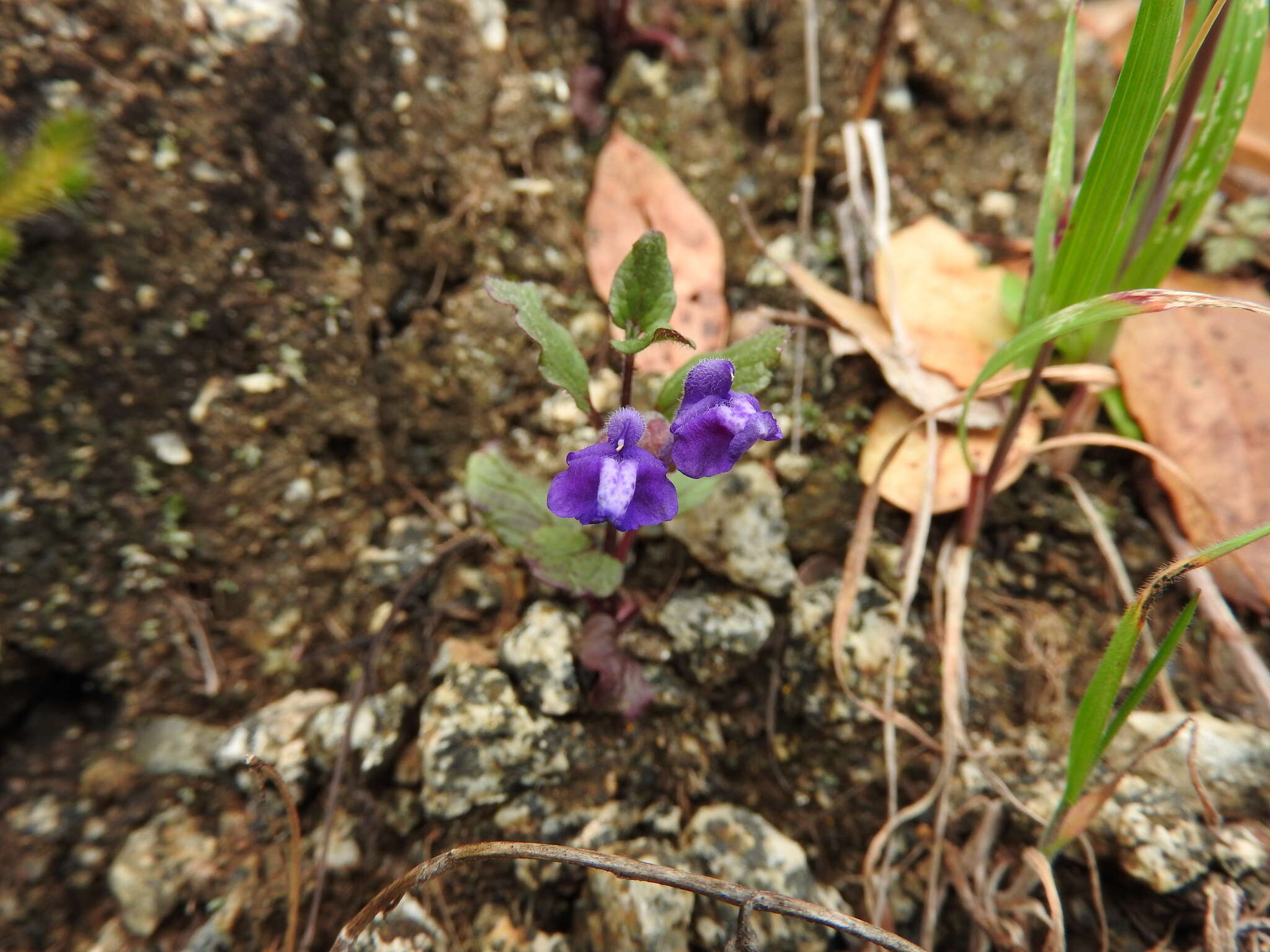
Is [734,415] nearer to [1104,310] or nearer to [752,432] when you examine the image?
[752,432]

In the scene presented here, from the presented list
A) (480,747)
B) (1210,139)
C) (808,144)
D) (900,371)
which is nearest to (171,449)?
(480,747)

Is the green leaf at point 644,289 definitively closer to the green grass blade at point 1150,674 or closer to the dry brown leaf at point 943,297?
the dry brown leaf at point 943,297

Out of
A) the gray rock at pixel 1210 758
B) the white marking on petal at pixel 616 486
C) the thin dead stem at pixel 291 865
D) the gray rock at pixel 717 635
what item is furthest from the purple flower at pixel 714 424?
the gray rock at pixel 1210 758

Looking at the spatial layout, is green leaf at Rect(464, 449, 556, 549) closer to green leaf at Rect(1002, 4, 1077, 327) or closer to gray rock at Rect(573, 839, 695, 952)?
gray rock at Rect(573, 839, 695, 952)

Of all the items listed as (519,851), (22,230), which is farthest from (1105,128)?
(22,230)

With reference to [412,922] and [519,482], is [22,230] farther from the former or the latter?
[412,922]

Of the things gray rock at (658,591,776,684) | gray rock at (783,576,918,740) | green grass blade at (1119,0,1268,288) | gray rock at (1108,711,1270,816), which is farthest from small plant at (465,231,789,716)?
gray rock at (1108,711,1270,816)
